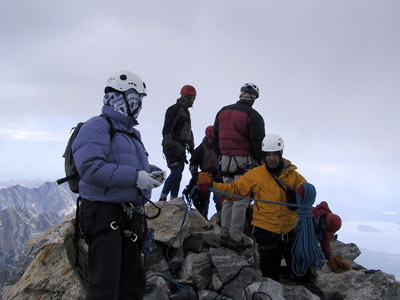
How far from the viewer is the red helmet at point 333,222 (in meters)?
6.08

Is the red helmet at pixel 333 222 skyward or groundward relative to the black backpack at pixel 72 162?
skyward

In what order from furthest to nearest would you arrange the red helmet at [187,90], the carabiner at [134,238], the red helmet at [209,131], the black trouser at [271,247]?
the red helmet at [209,131] < the red helmet at [187,90] < the black trouser at [271,247] < the carabiner at [134,238]

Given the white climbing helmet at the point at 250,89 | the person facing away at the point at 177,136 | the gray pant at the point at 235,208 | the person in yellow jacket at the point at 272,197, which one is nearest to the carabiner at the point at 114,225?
the person in yellow jacket at the point at 272,197

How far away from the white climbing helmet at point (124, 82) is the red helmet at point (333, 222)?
172 inches

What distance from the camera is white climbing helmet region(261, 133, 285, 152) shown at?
6.29m

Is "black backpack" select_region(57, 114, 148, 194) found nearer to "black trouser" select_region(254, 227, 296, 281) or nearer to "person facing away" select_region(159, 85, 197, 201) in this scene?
"black trouser" select_region(254, 227, 296, 281)

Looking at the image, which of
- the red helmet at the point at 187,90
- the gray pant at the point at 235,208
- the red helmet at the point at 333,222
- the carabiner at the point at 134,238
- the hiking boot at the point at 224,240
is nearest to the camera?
the carabiner at the point at 134,238

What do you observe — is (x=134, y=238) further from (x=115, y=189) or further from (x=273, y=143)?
(x=273, y=143)

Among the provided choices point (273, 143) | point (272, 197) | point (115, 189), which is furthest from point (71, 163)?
point (273, 143)

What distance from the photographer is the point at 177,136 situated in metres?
9.26

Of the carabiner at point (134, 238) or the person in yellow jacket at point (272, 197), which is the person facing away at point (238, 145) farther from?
the carabiner at point (134, 238)

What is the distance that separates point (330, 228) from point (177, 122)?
194 inches

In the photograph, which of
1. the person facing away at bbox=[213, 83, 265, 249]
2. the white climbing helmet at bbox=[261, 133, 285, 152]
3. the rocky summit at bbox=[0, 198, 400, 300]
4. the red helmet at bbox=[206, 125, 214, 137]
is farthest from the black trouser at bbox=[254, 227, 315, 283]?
the red helmet at bbox=[206, 125, 214, 137]

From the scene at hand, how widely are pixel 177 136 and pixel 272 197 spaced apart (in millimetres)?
3990
